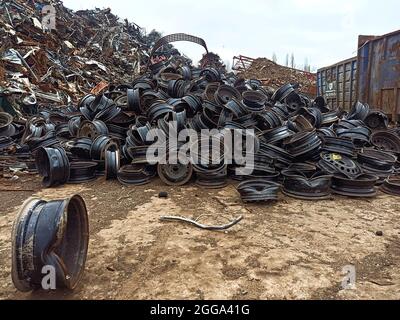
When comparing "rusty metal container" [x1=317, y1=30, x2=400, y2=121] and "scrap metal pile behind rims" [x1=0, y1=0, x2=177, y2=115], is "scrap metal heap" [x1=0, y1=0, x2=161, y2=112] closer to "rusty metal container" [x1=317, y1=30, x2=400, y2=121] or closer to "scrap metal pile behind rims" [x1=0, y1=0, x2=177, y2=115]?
"scrap metal pile behind rims" [x1=0, y1=0, x2=177, y2=115]

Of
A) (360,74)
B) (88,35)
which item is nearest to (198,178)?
(360,74)

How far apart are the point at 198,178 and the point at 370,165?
2.96 meters

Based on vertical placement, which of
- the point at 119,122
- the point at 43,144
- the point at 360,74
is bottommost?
the point at 43,144

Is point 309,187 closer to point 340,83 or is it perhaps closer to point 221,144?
point 221,144

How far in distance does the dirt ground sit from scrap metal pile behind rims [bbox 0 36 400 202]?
0.38m

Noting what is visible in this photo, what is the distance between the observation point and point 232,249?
3133 millimetres

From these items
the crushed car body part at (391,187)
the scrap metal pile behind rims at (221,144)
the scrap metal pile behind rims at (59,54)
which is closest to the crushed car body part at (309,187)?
the scrap metal pile behind rims at (221,144)

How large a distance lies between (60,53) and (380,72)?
1255cm

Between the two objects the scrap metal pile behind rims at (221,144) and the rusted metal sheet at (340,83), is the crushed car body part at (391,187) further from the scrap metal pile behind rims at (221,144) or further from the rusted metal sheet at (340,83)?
the rusted metal sheet at (340,83)

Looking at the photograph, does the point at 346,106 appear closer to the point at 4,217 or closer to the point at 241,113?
the point at 241,113

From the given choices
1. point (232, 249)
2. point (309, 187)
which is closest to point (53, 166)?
point (232, 249)

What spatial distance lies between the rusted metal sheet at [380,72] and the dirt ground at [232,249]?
4.21m

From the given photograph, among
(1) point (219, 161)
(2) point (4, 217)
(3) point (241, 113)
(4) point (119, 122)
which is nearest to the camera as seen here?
(2) point (4, 217)

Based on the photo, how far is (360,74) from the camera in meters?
9.02
